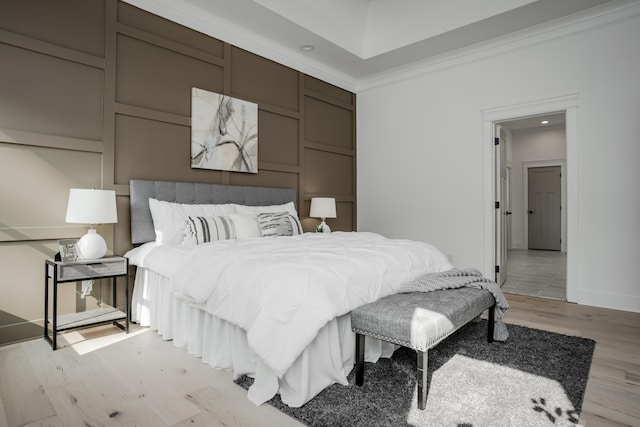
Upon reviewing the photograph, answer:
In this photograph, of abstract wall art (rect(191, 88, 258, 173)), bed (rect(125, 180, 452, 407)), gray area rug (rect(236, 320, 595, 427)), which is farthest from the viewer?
abstract wall art (rect(191, 88, 258, 173))

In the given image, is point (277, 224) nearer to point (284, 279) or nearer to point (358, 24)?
point (284, 279)

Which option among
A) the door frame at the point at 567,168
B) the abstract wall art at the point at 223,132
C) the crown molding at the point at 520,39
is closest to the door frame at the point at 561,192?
the door frame at the point at 567,168

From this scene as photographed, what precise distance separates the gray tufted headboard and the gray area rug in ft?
5.91

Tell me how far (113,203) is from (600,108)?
4623mm

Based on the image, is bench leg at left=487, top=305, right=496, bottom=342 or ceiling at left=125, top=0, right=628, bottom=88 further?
ceiling at left=125, top=0, right=628, bottom=88

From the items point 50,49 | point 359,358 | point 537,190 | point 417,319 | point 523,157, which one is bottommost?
point 359,358

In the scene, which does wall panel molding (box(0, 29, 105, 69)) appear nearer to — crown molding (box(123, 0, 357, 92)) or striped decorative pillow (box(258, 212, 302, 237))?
crown molding (box(123, 0, 357, 92))

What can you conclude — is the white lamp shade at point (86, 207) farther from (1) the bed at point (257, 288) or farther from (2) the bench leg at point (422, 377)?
(2) the bench leg at point (422, 377)

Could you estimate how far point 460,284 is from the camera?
2467 millimetres

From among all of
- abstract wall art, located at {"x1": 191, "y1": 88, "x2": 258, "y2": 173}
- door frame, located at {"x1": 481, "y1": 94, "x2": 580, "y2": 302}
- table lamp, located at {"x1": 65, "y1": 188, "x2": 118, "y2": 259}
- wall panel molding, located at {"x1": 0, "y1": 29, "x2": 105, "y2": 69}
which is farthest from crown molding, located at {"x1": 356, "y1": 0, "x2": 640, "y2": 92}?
table lamp, located at {"x1": 65, "y1": 188, "x2": 118, "y2": 259}

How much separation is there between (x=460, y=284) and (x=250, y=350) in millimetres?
1404

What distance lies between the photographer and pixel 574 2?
361 cm

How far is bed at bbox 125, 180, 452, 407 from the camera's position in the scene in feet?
6.07

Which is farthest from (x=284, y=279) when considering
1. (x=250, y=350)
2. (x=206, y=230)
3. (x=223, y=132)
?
(x=223, y=132)
